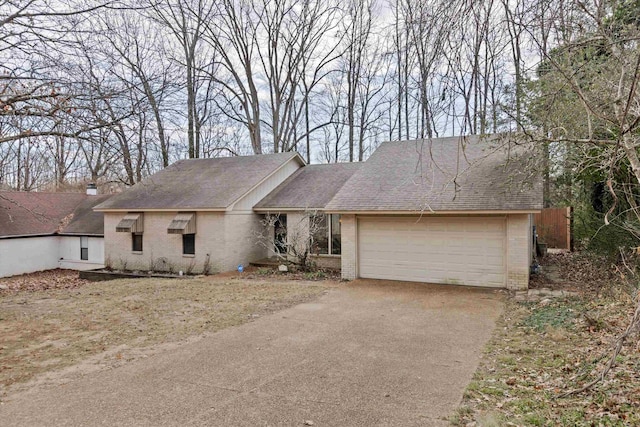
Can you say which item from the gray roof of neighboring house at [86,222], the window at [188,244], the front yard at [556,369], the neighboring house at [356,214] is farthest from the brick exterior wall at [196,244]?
the front yard at [556,369]

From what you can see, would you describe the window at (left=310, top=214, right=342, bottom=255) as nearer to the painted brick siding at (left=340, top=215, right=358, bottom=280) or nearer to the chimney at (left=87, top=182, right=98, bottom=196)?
the painted brick siding at (left=340, top=215, right=358, bottom=280)

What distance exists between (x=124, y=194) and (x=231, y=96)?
33.6 ft

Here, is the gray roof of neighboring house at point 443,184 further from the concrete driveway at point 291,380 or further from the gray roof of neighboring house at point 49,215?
the gray roof of neighboring house at point 49,215

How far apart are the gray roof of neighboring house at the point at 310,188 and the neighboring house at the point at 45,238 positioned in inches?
370

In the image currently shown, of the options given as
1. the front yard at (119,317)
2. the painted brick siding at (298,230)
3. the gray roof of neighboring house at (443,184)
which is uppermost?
the gray roof of neighboring house at (443,184)

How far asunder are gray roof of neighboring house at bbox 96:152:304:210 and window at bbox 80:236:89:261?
11.0ft

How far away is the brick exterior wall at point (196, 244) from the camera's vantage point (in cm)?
1519

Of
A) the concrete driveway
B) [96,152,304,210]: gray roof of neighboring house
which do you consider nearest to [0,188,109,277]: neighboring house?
[96,152,304,210]: gray roof of neighboring house

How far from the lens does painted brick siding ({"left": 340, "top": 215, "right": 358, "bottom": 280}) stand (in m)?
12.6

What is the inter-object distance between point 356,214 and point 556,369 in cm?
783

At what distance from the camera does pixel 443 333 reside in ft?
23.3

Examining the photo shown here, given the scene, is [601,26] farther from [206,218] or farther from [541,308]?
[206,218]

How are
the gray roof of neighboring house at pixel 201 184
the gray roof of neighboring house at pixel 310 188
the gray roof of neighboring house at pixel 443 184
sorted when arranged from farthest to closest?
1. the gray roof of neighboring house at pixel 201 184
2. the gray roof of neighboring house at pixel 310 188
3. the gray roof of neighboring house at pixel 443 184

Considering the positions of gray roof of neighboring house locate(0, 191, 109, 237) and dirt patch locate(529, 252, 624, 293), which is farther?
gray roof of neighboring house locate(0, 191, 109, 237)
